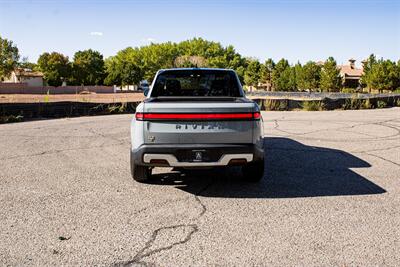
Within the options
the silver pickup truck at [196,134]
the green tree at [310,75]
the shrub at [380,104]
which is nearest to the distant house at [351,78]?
the green tree at [310,75]

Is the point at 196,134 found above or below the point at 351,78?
below

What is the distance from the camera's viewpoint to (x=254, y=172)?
5.62 metres

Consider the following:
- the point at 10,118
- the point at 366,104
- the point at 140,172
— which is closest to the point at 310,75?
the point at 366,104

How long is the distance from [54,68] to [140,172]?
85.7 meters

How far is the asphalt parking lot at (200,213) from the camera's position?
3379 mm

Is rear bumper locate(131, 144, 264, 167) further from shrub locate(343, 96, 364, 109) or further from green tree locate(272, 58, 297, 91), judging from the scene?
green tree locate(272, 58, 297, 91)

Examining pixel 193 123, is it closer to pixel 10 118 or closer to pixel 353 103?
pixel 10 118

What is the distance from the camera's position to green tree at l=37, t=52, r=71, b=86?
→ 8375cm

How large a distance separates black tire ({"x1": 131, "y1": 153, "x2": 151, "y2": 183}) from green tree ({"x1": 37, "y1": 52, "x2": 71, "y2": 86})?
8469 cm

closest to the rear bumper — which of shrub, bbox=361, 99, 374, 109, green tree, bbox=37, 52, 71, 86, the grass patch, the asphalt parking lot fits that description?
the asphalt parking lot

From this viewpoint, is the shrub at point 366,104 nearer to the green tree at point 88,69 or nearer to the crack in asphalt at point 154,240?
the crack in asphalt at point 154,240

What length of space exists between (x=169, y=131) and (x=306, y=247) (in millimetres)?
2132

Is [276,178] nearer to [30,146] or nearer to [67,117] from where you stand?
[30,146]

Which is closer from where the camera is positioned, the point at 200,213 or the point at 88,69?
the point at 200,213
